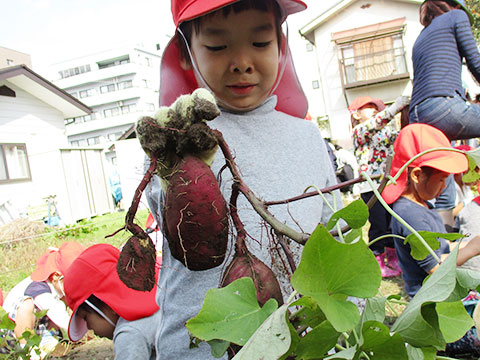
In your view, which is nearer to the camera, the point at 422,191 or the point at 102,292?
the point at 102,292

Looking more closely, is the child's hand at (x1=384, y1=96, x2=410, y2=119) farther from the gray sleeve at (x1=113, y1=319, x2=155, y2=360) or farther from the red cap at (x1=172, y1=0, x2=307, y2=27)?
the gray sleeve at (x1=113, y1=319, x2=155, y2=360)

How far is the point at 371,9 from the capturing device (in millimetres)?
20938

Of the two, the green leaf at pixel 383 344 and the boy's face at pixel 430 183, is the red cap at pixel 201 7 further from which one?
the boy's face at pixel 430 183

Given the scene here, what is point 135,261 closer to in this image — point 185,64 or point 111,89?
point 185,64

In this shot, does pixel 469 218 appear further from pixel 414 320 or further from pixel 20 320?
pixel 20 320

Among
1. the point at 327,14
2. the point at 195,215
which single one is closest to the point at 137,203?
the point at 195,215

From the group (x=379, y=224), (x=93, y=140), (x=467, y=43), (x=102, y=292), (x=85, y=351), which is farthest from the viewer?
(x=93, y=140)

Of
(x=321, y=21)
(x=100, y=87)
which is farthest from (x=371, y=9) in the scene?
(x=100, y=87)

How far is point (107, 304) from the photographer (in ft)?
7.38

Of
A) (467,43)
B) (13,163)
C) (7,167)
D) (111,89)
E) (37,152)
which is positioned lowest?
(467,43)

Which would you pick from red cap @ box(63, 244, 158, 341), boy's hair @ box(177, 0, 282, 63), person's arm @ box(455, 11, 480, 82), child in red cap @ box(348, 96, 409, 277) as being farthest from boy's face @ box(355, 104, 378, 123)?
boy's hair @ box(177, 0, 282, 63)

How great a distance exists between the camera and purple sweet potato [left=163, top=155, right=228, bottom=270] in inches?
28.0

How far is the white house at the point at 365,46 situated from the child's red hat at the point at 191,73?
2059 centimetres

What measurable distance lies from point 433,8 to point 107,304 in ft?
10.6
